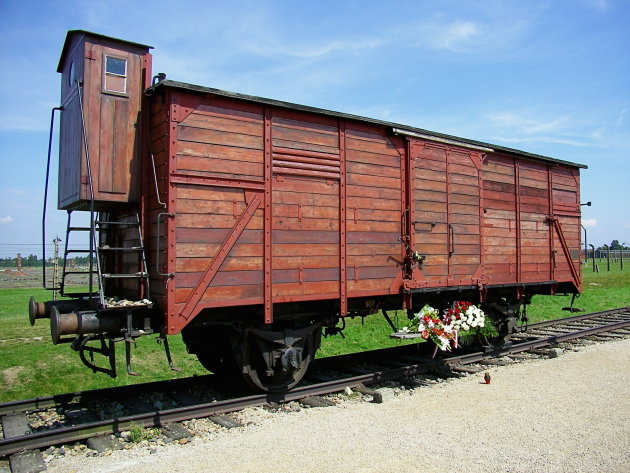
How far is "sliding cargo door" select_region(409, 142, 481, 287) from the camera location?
29.4 feet

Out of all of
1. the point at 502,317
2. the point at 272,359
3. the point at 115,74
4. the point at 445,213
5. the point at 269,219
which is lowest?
the point at 272,359

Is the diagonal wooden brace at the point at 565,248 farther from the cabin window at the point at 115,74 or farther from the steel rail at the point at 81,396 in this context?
the cabin window at the point at 115,74

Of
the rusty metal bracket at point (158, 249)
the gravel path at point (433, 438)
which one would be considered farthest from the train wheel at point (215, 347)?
the rusty metal bracket at point (158, 249)

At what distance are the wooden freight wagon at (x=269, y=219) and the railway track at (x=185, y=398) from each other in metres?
0.58

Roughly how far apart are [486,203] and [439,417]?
17.0 ft

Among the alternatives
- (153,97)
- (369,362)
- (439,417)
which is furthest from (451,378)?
(153,97)

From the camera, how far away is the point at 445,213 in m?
9.41

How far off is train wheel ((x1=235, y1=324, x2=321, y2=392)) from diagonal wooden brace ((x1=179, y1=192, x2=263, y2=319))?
1.08m

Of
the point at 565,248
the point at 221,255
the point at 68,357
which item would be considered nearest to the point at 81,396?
the point at 221,255

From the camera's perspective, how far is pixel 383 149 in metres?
8.55

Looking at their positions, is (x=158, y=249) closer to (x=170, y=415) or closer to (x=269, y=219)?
(x=269, y=219)

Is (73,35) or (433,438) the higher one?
(73,35)

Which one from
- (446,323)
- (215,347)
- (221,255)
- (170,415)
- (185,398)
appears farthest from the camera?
(446,323)

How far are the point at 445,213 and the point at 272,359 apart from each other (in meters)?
4.18
